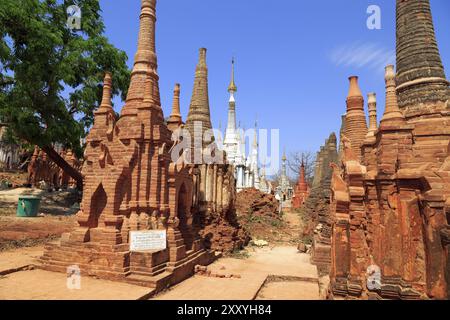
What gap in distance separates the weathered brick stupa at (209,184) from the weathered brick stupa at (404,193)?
23.6 feet

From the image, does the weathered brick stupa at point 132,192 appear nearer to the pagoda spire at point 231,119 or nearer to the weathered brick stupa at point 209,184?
the weathered brick stupa at point 209,184

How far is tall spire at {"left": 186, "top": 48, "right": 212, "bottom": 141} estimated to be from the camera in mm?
14656

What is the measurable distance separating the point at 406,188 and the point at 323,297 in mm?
3078

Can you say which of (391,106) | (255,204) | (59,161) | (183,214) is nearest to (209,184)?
(183,214)

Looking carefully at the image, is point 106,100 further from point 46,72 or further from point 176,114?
point 46,72

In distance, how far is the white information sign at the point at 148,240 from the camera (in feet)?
25.5

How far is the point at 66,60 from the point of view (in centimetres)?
1734

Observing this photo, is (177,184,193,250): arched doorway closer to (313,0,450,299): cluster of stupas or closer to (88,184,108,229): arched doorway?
(88,184,108,229): arched doorway

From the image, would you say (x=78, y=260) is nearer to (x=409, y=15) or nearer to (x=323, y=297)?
(x=323, y=297)

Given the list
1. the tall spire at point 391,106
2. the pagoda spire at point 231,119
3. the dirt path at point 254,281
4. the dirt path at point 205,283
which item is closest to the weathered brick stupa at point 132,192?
the dirt path at point 205,283

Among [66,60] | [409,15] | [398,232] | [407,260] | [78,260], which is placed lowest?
[78,260]

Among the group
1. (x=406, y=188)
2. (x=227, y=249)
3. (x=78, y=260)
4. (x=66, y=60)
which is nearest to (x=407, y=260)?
(x=406, y=188)

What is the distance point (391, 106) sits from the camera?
5.62 metres

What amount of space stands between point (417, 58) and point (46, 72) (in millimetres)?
16877
